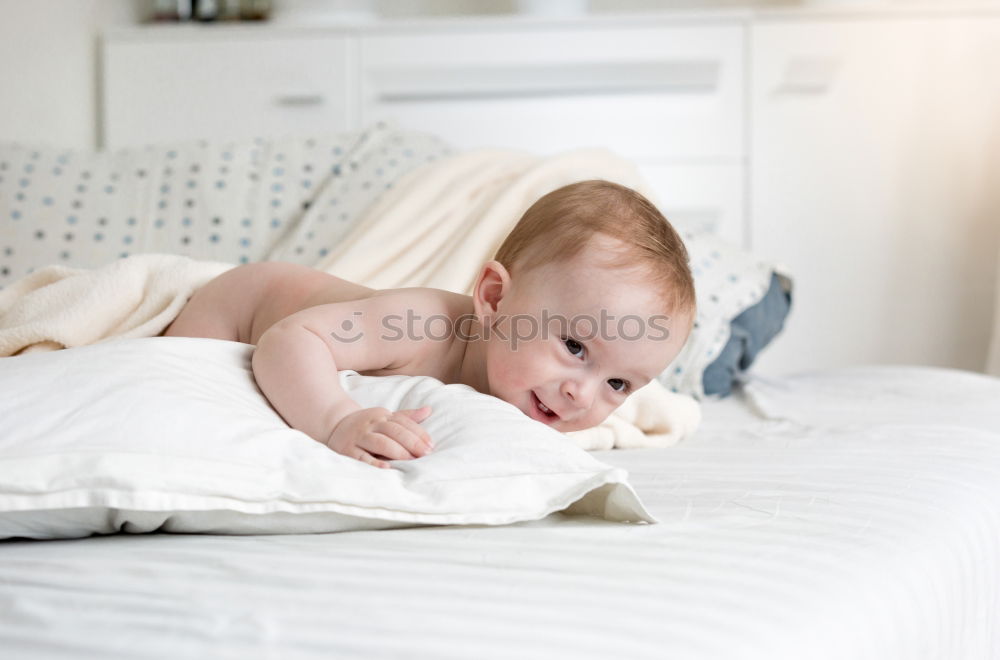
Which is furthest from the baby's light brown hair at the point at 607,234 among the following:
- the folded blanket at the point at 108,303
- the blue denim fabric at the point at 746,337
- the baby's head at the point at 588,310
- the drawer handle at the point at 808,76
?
the drawer handle at the point at 808,76

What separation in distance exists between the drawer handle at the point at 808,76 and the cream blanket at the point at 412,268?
0.93 metres

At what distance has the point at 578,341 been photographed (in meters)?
0.94

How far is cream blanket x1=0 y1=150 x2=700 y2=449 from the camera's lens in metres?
1.17

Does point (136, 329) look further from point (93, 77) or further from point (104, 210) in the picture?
point (93, 77)

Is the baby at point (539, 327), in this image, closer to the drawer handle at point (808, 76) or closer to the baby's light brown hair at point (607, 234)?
the baby's light brown hair at point (607, 234)

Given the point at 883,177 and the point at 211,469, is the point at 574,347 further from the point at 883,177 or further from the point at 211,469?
the point at 883,177

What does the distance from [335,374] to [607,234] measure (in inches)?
10.8

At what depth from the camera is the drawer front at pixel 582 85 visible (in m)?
2.52

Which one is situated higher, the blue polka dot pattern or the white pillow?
the blue polka dot pattern

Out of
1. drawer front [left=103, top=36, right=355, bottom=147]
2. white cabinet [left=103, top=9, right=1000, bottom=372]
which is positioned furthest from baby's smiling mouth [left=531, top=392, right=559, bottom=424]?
drawer front [left=103, top=36, right=355, bottom=147]

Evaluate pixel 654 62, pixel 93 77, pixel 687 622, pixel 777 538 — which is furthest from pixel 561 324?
pixel 93 77

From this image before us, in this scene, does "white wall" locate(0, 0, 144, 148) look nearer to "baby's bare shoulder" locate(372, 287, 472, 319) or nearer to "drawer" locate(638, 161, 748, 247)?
"drawer" locate(638, 161, 748, 247)

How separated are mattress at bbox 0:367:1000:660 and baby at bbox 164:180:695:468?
0.13 m

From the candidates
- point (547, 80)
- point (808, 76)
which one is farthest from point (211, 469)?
point (808, 76)
